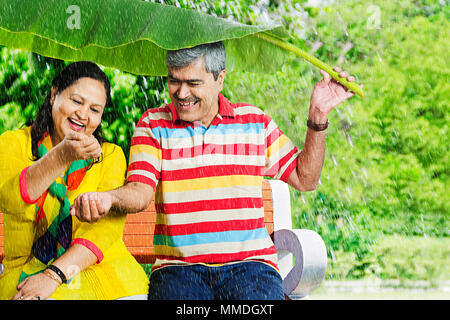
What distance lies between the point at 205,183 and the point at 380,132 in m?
11.2

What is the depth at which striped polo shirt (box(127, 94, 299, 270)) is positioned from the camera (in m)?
2.24

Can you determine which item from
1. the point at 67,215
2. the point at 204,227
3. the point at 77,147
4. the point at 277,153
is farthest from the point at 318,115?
the point at 67,215

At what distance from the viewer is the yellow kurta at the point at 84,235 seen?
2.21 meters

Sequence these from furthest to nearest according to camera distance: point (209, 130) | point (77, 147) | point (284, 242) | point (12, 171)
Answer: point (284, 242) → point (209, 130) → point (12, 171) → point (77, 147)

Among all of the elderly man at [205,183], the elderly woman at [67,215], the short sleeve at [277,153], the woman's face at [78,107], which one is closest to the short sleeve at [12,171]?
the elderly woman at [67,215]

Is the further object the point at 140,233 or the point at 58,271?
→ the point at 140,233

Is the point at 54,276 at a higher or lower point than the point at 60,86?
lower

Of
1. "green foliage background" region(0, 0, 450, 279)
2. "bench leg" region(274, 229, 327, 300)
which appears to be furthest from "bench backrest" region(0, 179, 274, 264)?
"green foliage background" region(0, 0, 450, 279)

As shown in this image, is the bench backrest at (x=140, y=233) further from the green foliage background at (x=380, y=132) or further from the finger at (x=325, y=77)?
the green foliage background at (x=380, y=132)

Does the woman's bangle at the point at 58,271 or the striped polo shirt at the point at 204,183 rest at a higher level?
the striped polo shirt at the point at 204,183

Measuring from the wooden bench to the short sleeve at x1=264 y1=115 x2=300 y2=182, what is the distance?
382mm

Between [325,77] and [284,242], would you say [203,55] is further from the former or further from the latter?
[284,242]

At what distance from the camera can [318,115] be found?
2.26 m

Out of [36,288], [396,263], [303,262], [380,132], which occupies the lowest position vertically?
[36,288]
